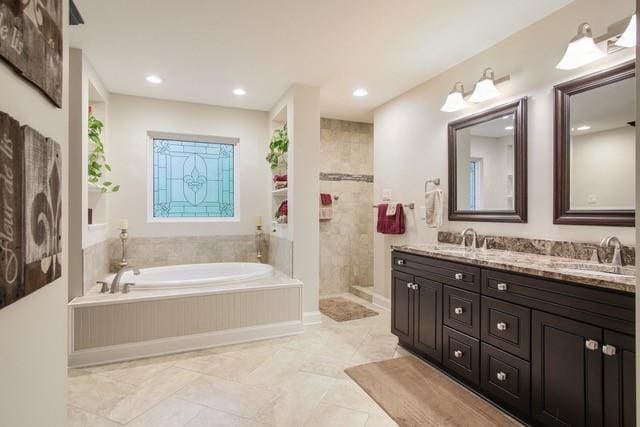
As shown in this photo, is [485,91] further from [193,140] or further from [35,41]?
[193,140]

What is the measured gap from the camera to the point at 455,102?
9.16 ft

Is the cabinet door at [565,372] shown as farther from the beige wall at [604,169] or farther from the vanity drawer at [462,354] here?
the beige wall at [604,169]

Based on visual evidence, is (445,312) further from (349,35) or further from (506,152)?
(349,35)

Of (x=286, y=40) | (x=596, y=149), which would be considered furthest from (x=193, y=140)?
(x=596, y=149)

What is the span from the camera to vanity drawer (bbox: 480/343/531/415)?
1.78m

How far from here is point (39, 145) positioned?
952mm

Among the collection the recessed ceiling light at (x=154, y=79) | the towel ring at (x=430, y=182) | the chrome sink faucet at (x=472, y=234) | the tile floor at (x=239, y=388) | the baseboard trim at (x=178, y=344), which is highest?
the recessed ceiling light at (x=154, y=79)

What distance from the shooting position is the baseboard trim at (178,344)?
8.47 feet

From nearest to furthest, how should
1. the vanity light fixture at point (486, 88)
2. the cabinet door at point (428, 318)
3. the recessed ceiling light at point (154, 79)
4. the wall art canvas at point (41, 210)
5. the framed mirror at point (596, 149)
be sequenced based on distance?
the wall art canvas at point (41, 210)
the framed mirror at point (596, 149)
the cabinet door at point (428, 318)
the vanity light fixture at point (486, 88)
the recessed ceiling light at point (154, 79)

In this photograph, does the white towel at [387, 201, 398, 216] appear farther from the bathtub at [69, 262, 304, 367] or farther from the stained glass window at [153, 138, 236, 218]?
the stained glass window at [153, 138, 236, 218]

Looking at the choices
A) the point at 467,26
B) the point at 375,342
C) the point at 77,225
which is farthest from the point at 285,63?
the point at 375,342

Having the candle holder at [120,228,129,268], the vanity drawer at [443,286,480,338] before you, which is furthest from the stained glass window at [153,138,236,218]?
the vanity drawer at [443,286,480,338]

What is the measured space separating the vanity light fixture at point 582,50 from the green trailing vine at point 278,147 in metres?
2.45

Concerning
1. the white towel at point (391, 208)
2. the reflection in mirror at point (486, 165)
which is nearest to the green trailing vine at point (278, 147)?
the white towel at point (391, 208)
